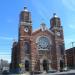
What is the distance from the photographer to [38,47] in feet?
228

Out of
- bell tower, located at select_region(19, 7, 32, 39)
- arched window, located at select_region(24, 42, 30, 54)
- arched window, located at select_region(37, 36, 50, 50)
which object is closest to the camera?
arched window, located at select_region(24, 42, 30, 54)

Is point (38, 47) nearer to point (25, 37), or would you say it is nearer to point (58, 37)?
point (25, 37)

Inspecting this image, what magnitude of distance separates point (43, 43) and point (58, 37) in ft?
19.5

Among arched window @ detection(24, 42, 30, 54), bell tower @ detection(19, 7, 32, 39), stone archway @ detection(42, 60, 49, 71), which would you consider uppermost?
bell tower @ detection(19, 7, 32, 39)

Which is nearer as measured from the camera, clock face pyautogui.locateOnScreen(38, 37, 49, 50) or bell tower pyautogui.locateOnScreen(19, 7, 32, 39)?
bell tower pyautogui.locateOnScreen(19, 7, 32, 39)

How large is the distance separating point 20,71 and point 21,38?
1050cm

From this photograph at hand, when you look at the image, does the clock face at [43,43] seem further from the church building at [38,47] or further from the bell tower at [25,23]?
the bell tower at [25,23]

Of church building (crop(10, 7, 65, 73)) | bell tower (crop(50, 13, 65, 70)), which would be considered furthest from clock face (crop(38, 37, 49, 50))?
bell tower (crop(50, 13, 65, 70))

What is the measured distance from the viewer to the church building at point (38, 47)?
67.1 metres

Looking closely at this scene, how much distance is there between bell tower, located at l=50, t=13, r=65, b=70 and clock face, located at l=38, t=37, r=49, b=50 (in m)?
3.32

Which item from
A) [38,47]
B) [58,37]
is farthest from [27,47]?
[58,37]

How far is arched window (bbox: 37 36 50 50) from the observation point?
229 ft

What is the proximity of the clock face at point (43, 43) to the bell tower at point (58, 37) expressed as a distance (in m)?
3.32

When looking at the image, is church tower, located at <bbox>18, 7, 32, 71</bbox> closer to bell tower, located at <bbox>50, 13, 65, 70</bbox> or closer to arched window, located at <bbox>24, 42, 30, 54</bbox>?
arched window, located at <bbox>24, 42, 30, 54</bbox>
